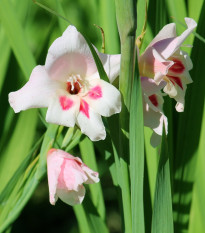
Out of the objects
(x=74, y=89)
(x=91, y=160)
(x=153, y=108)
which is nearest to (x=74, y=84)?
(x=74, y=89)

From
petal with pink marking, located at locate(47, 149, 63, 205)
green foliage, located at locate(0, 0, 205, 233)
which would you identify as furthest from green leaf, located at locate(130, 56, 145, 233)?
petal with pink marking, located at locate(47, 149, 63, 205)

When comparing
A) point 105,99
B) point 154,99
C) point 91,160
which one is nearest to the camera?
point 105,99

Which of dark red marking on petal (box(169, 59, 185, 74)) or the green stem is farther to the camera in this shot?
dark red marking on petal (box(169, 59, 185, 74))

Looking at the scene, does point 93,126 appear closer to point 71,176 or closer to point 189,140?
point 71,176

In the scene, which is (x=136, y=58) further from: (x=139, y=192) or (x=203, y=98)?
(x=203, y=98)

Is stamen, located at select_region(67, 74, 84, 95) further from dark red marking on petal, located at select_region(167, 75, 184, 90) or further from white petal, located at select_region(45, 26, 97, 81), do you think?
dark red marking on petal, located at select_region(167, 75, 184, 90)

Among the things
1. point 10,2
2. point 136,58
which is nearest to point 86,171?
point 136,58
